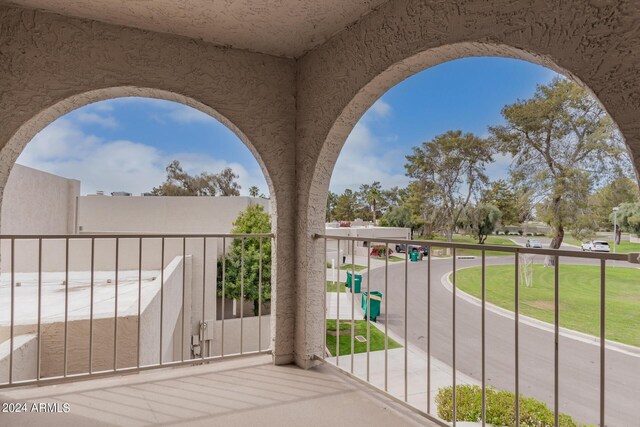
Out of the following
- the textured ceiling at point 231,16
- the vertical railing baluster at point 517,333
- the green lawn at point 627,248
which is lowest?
the vertical railing baluster at point 517,333

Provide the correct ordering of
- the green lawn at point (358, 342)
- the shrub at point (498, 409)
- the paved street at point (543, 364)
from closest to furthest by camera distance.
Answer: the shrub at point (498, 409) → the paved street at point (543, 364) → the green lawn at point (358, 342)

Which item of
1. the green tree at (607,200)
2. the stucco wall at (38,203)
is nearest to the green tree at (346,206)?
the green tree at (607,200)

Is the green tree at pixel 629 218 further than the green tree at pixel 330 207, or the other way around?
the green tree at pixel 629 218

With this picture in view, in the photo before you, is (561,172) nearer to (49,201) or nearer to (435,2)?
(435,2)

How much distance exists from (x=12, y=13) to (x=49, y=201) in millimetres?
13311

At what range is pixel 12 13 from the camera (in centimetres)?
220

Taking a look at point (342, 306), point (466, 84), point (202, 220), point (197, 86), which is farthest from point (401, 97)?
point (197, 86)

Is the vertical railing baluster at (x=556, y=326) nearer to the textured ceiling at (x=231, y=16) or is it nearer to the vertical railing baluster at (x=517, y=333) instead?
the vertical railing baluster at (x=517, y=333)

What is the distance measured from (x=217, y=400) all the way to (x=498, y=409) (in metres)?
3.21

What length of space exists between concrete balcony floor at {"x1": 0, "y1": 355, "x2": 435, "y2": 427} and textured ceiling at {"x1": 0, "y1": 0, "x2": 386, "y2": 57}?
242cm

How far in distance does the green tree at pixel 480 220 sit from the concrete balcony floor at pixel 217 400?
26.6 feet

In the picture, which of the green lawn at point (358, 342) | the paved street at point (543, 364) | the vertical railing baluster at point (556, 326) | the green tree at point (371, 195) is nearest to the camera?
the vertical railing baluster at point (556, 326)

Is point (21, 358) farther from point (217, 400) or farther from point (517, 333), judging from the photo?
point (517, 333)

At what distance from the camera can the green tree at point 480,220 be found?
31.6 feet
